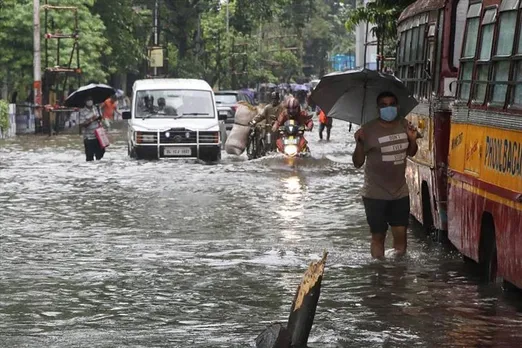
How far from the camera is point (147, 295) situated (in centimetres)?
1123

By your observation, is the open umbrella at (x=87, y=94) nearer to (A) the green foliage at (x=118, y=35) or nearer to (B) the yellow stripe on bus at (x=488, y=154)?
(B) the yellow stripe on bus at (x=488, y=154)

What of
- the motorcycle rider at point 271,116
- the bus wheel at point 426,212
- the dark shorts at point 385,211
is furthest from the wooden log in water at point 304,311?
the motorcycle rider at point 271,116

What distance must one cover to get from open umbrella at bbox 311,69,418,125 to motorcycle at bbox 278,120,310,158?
13867 millimetres

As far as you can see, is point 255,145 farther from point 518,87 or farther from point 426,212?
point 518,87

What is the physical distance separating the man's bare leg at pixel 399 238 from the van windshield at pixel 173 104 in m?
17.2

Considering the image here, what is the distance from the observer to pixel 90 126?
29203mm

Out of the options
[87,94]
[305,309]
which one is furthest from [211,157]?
[305,309]

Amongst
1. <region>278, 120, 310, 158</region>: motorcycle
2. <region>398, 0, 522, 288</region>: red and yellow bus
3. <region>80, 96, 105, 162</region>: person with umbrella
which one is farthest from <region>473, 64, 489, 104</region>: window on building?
<region>80, 96, 105, 162</region>: person with umbrella

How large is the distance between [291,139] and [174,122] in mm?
3190

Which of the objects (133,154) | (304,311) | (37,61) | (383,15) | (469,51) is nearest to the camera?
(304,311)

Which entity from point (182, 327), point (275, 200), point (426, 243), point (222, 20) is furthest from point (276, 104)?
point (222, 20)

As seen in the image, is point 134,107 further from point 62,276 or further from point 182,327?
point 182,327

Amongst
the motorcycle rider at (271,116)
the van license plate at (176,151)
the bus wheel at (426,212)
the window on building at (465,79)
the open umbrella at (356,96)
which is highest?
the window on building at (465,79)

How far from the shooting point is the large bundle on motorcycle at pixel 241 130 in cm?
3194
